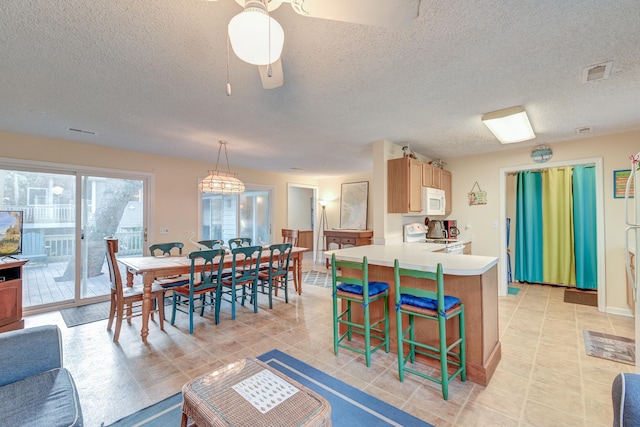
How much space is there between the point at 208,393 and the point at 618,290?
4894 mm

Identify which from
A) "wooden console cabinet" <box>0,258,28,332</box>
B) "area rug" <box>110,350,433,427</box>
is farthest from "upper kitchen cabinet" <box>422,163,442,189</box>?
"wooden console cabinet" <box>0,258,28,332</box>

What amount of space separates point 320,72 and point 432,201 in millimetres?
2848

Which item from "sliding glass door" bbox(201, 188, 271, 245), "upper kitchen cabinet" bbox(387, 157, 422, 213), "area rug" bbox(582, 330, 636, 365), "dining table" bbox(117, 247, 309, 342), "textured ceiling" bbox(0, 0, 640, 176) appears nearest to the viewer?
"textured ceiling" bbox(0, 0, 640, 176)

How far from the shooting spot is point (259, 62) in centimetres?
116

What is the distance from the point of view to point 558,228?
465 centimetres

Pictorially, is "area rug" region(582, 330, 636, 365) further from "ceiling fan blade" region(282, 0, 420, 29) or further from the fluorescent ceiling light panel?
"ceiling fan blade" region(282, 0, 420, 29)

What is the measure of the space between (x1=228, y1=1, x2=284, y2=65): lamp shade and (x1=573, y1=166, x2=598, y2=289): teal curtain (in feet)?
18.2

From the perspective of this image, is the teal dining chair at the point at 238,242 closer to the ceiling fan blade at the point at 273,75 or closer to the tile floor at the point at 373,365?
the tile floor at the point at 373,365

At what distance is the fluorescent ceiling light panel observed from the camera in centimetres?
268

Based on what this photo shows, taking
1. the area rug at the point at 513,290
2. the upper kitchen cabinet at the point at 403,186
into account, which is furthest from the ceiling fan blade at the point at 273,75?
the area rug at the point at 513,290

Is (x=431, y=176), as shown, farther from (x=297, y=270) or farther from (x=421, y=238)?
(x=297, y=270)

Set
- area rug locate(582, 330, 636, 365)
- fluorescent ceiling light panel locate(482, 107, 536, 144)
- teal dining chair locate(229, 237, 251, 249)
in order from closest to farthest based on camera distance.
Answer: area rug locate(582, 330, 636, 365)
fluorescent ceiling light panel locate(482, 107, 536, 144)
teal dining chair locate(229, 237, 251, 249)

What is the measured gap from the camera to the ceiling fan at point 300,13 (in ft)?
3.28

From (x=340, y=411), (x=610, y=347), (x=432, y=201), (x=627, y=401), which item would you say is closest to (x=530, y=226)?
(x=432, y=201)
